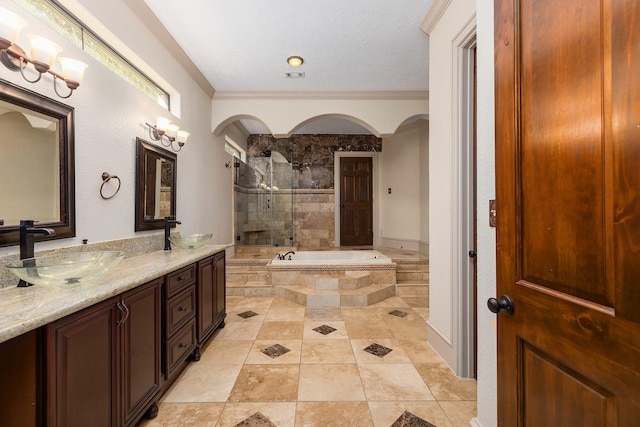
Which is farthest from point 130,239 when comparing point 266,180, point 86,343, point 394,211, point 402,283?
point 394,211

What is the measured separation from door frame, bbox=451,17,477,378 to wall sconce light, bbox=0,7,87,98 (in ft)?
7.61

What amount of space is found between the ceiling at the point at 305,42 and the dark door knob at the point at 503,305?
2294mm

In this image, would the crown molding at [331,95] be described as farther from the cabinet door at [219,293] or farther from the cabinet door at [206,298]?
the cabinet door at [206,298]

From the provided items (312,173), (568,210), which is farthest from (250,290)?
(568,210)

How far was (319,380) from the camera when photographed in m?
→ 1.81

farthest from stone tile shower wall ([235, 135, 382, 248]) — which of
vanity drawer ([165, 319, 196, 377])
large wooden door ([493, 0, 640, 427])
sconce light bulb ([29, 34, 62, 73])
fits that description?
large wooden door ([493, 0, 640, 427])

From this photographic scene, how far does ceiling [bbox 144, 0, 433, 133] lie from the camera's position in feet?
7.15

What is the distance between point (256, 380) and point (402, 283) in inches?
99.9

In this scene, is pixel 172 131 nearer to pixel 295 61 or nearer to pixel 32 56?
pixel 32 56

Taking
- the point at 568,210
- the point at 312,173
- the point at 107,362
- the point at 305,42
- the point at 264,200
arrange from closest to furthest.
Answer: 1. the point at 568,210
2. the point at 107,362
3. the point at 305,42
4. the point at 264,200
5. the point at 312,173

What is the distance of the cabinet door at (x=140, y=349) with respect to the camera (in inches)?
49.9

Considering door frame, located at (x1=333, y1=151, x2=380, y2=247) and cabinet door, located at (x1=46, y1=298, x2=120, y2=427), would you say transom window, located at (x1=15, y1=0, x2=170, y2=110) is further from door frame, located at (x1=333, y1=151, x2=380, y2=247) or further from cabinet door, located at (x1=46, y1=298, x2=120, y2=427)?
door frame, located at (x1=333, y1=151, x2=380, y2=247)

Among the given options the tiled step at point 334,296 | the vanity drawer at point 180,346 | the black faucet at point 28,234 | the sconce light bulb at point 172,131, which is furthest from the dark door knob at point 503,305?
the sconce light bulb at point 172,131

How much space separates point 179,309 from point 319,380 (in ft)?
3.41
